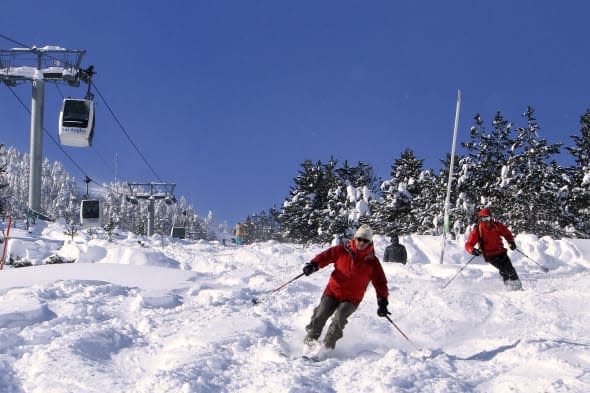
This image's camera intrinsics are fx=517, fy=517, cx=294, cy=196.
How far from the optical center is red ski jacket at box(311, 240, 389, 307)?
569 cm

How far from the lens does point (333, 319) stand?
549 cm

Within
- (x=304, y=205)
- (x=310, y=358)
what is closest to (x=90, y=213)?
(x=310, y=358)

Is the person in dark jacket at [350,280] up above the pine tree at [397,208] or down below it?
below

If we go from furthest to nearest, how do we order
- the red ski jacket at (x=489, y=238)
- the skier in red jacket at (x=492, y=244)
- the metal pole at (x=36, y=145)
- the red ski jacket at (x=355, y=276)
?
the metal pole at (x=36, y=145) < the red ski jacket at (x=489, y=238) < the skier in red jacket at (x=492, y=244) < the red ski jacket at (x=355, y=276)

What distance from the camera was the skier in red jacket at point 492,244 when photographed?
952 cm

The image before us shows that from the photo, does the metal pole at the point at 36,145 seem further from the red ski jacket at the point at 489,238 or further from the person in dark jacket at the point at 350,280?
the person in dark jacket at the point at 350,280

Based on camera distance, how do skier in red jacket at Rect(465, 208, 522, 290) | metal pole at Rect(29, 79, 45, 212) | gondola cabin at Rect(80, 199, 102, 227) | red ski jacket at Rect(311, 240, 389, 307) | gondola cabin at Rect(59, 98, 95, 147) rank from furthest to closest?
gondola cabin at Rect(80, 199, 102, 227)
metal pole at Rect(29, 79, 45, 212)
gondola cabin at Rect(59, 98, 95, 147)
skier in red jacket at Rect(465, 208, 522, 290)
red ski jacket at Rect(311, 240, 389, 307)

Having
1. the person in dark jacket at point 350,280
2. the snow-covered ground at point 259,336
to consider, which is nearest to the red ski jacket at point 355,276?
the person in dark jacket at point 350,280

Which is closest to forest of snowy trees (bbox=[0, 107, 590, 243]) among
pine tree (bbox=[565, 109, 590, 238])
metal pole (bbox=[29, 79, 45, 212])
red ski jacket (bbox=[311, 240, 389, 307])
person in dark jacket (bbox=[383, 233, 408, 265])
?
pine tree (bbox=[565, 109, 590, 238])

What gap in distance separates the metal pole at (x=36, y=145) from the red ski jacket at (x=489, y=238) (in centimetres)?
1824

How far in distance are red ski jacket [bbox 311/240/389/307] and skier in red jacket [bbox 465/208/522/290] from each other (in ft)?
15.1

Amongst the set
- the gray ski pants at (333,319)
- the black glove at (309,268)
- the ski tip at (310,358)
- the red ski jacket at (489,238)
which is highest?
the red ski jacket at (489,238)

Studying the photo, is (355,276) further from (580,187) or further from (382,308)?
(580,187)

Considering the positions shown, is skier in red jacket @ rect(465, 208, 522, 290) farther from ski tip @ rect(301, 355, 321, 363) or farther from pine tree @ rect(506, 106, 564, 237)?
pine tree @ rect(506, 106, 564, 237)
